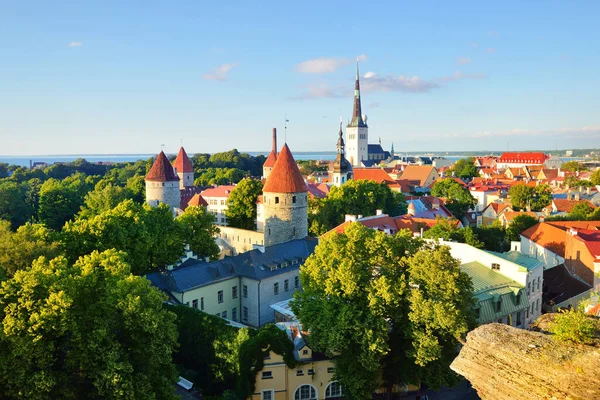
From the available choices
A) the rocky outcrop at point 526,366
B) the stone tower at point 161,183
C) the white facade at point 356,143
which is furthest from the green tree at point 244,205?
the white facade at point 356,143

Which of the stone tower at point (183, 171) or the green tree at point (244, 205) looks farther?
the stone tower at point (183, 171)

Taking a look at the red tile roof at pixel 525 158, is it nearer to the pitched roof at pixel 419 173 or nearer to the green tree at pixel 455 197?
the pitched roof at pixel 419 173

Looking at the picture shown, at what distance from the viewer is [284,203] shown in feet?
125

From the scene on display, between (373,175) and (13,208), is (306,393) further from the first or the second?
(373,175)

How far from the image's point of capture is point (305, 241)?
120 ft

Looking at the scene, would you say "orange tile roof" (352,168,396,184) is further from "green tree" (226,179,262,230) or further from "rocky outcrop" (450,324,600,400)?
"rocky outcrop" (450,324,600,400)

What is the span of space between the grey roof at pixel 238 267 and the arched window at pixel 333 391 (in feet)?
32.7

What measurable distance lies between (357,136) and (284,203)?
106 metres

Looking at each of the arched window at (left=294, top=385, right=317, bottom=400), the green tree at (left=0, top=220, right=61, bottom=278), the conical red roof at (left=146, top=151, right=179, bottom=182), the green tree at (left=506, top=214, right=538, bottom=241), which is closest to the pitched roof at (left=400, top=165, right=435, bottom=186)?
the green tree at (left=506, top=214, right=538, bottom=241)

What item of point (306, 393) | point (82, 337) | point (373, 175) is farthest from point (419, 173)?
point (82, 337)

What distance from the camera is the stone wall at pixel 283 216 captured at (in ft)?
125

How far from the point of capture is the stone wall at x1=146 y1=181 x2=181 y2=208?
168 ft

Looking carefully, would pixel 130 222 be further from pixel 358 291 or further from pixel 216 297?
pixel 358 291

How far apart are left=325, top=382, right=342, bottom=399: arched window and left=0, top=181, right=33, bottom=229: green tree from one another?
2076 inches
